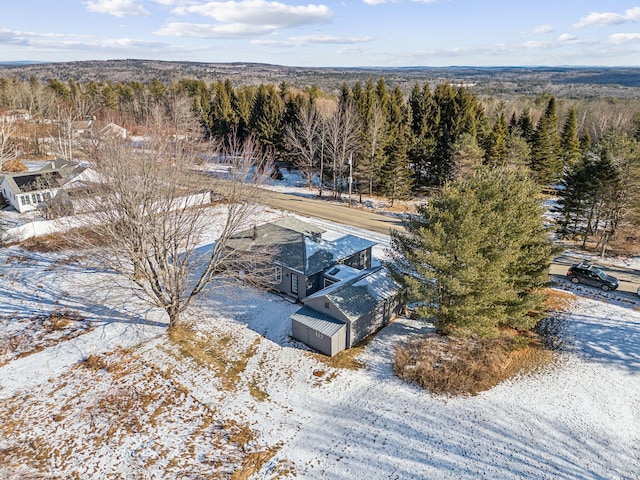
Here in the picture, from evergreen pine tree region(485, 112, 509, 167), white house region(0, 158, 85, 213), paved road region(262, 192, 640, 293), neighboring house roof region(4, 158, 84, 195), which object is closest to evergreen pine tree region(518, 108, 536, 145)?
evergreen pine tree region(485, 112, 509, 167)

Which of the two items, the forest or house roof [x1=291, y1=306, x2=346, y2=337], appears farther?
the forest

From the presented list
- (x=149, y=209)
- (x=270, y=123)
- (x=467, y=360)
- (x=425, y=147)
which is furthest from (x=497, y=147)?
(x=149, y=209)

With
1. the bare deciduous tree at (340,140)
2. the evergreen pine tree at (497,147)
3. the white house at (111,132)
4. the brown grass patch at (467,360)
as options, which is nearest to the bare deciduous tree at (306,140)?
the bare deciduous tree at (340,140)

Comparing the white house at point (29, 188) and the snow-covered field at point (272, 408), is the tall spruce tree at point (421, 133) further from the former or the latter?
the white house at point (29, 188)

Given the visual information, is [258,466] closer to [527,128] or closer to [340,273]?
[340,273]

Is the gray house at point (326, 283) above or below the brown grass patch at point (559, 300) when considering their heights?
above

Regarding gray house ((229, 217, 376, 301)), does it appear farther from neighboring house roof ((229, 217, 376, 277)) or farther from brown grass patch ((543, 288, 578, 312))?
brown grass patch ((543, 288, 578, 312))
